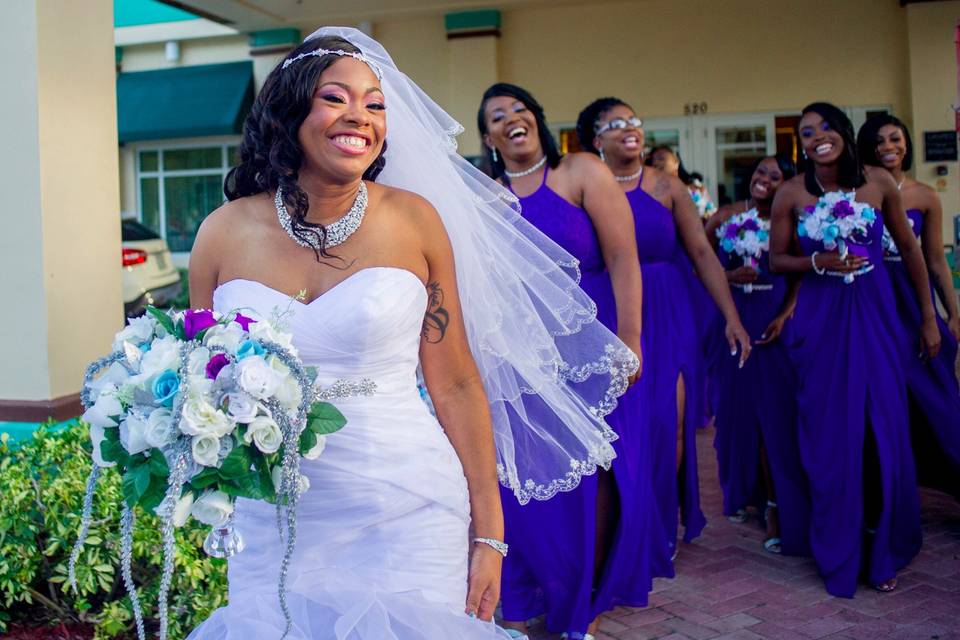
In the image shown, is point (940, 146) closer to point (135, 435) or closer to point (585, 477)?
point (585, 477)

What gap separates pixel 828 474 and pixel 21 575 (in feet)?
12.6

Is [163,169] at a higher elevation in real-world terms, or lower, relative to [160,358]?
higher

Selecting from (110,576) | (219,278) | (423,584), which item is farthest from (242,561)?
(110,576)

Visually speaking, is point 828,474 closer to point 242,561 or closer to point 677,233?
point 677,233

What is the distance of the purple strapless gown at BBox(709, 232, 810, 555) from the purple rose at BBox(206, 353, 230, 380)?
4220 millimetres

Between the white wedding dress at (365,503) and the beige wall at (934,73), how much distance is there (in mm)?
12590

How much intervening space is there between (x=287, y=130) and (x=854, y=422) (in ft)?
12.1

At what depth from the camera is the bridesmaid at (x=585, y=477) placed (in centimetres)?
458

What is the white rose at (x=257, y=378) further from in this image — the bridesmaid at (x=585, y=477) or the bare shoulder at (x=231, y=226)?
the bridesmaid at (x=585, y=477)

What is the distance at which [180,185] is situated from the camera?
18.3 metres

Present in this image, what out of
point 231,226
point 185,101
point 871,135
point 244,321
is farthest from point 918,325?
point 185,101

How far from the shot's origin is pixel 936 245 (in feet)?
20.3

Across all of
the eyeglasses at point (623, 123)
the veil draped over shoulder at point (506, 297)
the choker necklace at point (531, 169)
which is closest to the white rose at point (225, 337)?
the veil draped over shoulder at point (506, 297)

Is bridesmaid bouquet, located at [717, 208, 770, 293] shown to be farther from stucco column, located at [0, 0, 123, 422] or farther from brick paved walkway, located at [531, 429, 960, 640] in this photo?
stucco column, located at [0, 0, 123, 422]
